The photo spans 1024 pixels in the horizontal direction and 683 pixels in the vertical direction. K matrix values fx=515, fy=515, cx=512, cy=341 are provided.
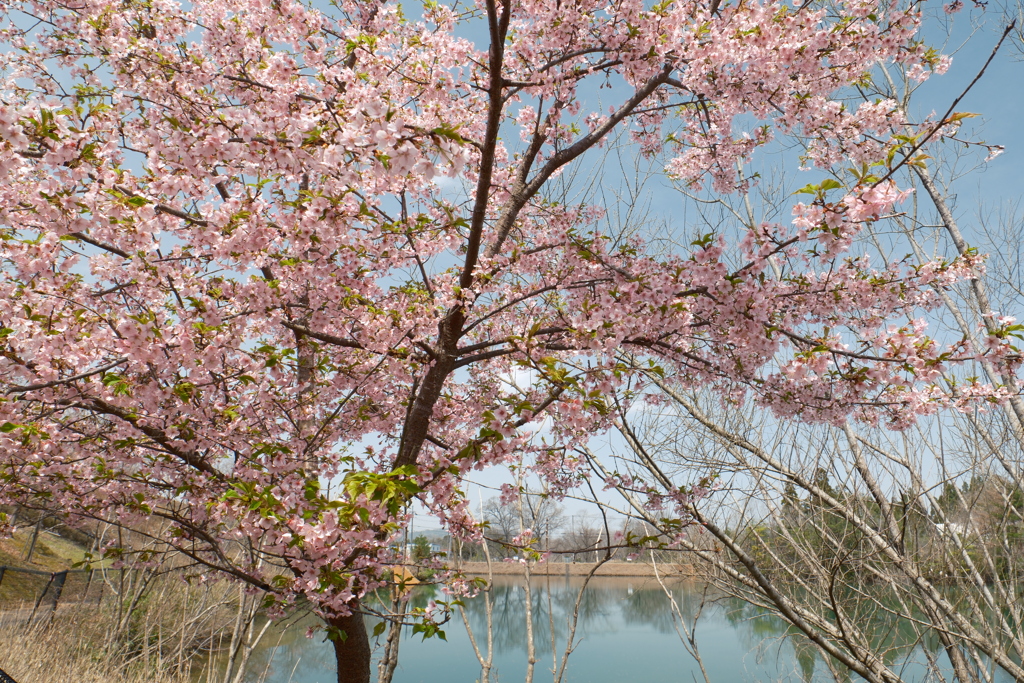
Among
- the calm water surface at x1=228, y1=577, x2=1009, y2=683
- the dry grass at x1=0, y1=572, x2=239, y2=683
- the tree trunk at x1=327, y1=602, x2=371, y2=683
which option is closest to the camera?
the tree trunk at x1=327, y1=602, x2=371, y2=683

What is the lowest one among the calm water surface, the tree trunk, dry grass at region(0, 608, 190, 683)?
the calm water surface

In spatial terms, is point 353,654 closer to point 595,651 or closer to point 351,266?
point 351,266

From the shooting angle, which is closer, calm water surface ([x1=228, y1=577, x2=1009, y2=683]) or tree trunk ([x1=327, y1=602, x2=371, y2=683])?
tree trunk ([x1=327, y1=602, x2=371, y2=683])

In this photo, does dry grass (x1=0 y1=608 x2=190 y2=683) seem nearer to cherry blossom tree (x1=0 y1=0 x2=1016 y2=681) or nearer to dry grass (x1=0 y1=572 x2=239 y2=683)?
dry grass (x1=0 y1=572 x2=239 y2=683)

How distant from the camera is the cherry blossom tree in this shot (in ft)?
7.30

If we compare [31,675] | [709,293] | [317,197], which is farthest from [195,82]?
[31,675]

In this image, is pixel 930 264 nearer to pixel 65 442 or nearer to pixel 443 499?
pixel 443 499

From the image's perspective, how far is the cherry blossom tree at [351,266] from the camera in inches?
87.7

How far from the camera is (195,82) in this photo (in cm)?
267

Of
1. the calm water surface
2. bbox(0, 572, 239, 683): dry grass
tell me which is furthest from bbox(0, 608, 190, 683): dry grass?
the calm water surface

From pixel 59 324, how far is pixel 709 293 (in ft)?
10.9

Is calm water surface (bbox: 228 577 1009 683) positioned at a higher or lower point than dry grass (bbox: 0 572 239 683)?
lower

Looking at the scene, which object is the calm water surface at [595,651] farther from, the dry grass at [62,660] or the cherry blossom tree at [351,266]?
the cherry blossom tree at [351,266]

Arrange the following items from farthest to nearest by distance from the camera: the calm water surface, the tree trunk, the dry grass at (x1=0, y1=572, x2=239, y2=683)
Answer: the calm water surface, the dry grass at (x1=0, y1=572, x2=239, y2=683), the tree trunk
